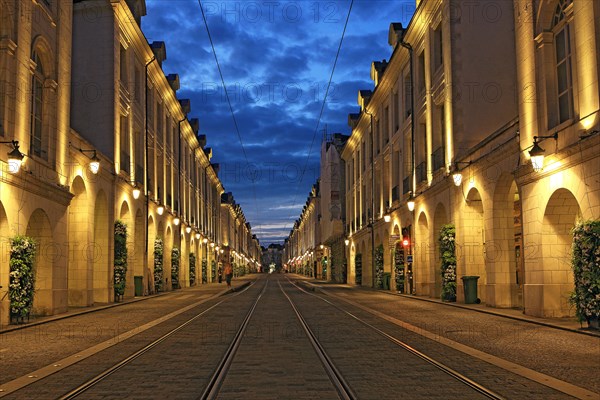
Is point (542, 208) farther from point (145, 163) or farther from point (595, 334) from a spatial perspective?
point (145, 163)

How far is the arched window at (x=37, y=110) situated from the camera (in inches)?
743

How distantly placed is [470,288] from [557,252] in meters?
6.35

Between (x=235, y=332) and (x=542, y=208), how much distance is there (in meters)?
8.57

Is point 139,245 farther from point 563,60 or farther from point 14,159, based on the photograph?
point 563,60

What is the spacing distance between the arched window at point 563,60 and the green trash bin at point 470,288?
7.88 m

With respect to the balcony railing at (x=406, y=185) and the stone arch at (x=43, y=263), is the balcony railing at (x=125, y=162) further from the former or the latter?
the balcony railing at (x=406, y=185)

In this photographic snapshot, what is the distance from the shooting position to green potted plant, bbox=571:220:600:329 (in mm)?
13242

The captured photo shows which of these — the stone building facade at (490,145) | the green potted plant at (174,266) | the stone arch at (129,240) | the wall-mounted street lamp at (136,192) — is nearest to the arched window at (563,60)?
the stone building facade at (490,145)

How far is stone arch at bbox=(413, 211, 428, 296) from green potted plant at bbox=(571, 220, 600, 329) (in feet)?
49.3

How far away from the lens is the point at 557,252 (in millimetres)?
16922

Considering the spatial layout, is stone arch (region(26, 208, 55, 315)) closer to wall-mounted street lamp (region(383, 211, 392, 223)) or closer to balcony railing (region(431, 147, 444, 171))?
balcony railing (region(431, 147, 444, 171))

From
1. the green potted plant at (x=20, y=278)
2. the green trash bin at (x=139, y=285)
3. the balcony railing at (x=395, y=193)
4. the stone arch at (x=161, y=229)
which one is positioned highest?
the balcony railing at (x=395, y=193)

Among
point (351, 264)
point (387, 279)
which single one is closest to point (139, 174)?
point (387, 279)

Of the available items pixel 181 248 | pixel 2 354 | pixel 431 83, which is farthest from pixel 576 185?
pixel 181 248
